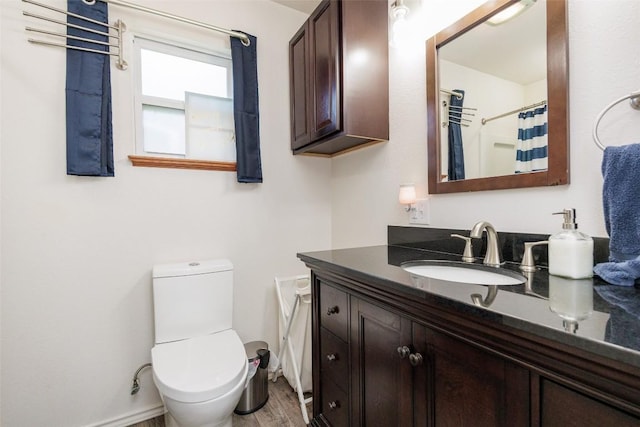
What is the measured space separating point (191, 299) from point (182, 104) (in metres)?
1.16

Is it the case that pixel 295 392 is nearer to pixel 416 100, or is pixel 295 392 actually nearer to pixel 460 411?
pixel 460 411

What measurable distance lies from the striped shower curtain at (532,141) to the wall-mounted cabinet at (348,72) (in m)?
0.68

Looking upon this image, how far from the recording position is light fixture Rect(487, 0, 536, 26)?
1.06m

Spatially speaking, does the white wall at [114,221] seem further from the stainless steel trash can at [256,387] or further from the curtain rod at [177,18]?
the stainless steel trash can at [256,387]

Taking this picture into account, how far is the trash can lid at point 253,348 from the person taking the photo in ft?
5.65

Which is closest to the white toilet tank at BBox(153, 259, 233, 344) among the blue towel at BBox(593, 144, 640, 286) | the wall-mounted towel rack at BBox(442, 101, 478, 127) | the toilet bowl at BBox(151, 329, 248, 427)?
the toilet bowl at BBox(151, 329, 248, 427)

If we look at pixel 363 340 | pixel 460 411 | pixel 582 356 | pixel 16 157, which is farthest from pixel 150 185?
pixel 582 356

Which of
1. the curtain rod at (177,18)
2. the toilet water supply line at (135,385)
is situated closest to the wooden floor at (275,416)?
the toilet water supply line at (135,385)

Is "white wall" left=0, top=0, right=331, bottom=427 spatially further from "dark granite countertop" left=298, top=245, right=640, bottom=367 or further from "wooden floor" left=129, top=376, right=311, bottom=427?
"dark granite countertop" left=298, top=245, right=640, bottom=367

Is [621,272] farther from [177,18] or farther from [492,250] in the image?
[177,18]

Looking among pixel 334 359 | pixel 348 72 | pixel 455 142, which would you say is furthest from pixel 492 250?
pixel 348 72

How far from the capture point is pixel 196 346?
1.51m

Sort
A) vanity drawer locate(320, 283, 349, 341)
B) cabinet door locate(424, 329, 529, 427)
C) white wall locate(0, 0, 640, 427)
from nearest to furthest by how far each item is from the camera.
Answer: cabinet door locate(424, 329, 529, 427)
vanity drawer locate(320, 283, 349, 341)
white wall locate(0, 0, 640, 427)

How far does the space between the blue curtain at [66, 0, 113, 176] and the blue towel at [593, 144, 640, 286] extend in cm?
204
